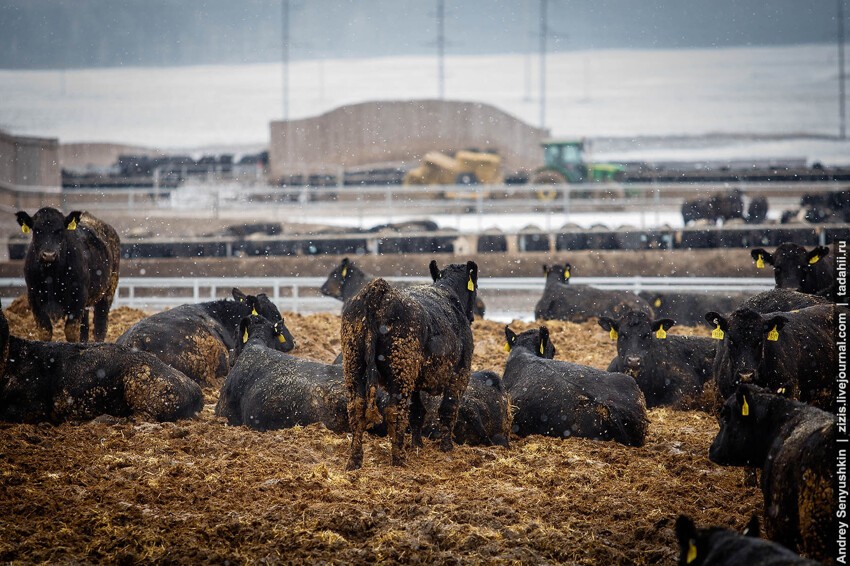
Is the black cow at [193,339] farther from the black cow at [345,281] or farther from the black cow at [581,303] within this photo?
the black cow at [581,303]

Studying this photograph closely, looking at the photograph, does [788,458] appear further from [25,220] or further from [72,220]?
[25,220]

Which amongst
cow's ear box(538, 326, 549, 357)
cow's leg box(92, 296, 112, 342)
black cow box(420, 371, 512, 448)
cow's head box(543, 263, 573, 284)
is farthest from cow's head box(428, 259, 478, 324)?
cow's head box(543, 263, 573, 284)

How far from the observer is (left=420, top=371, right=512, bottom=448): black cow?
7922 mm

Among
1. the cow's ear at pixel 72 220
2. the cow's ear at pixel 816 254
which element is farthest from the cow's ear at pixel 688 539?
the cow's ear at pixel 72 220

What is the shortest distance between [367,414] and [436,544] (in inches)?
67.4

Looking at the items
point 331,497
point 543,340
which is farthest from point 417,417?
point 543,340

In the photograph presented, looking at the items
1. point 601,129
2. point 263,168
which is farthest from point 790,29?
point 263,168

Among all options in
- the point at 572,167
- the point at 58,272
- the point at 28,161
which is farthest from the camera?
the point at 572,167

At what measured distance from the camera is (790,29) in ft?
423

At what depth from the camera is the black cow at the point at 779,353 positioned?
301 inches

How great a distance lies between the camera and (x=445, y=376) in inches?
291

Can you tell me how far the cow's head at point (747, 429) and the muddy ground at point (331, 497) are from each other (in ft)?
1.13

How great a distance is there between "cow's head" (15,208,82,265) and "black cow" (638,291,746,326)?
9.27 m

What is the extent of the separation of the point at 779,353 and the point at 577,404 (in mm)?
1701
